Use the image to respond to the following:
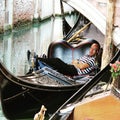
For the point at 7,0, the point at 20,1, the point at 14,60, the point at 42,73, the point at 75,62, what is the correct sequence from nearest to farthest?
1. the point at 42,73
2. the point at 75,62
3. the point at 14,60
4. the point at 7,0
5. the point at 20,1

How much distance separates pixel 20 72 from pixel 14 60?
814 mm

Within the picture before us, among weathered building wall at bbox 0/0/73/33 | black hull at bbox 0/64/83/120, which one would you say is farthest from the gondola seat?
weathered building wall at bbox 0/0/73/33

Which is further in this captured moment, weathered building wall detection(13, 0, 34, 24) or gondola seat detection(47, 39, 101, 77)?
weathered building wall detection(13, 0, 34, 24)

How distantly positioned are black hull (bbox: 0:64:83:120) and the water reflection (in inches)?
46.0

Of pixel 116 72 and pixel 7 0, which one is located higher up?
pixel 116 72

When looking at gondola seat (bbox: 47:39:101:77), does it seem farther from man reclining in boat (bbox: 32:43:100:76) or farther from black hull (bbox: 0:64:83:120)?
black hull (bbox: 0:64:83:120)

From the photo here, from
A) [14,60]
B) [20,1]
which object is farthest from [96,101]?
Result: [20,1]

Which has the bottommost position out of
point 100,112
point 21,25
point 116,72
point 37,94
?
point 21,25

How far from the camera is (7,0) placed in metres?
6.80

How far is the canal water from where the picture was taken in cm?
456

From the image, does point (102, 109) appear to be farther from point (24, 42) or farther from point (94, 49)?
point (24, 42)

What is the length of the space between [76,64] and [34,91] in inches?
24.9

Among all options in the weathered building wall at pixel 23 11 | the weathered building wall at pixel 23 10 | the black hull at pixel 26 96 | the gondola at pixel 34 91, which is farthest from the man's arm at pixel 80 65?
the weathered building wall at pixel 23 10

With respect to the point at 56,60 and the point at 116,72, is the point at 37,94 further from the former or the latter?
the point at 116,72
